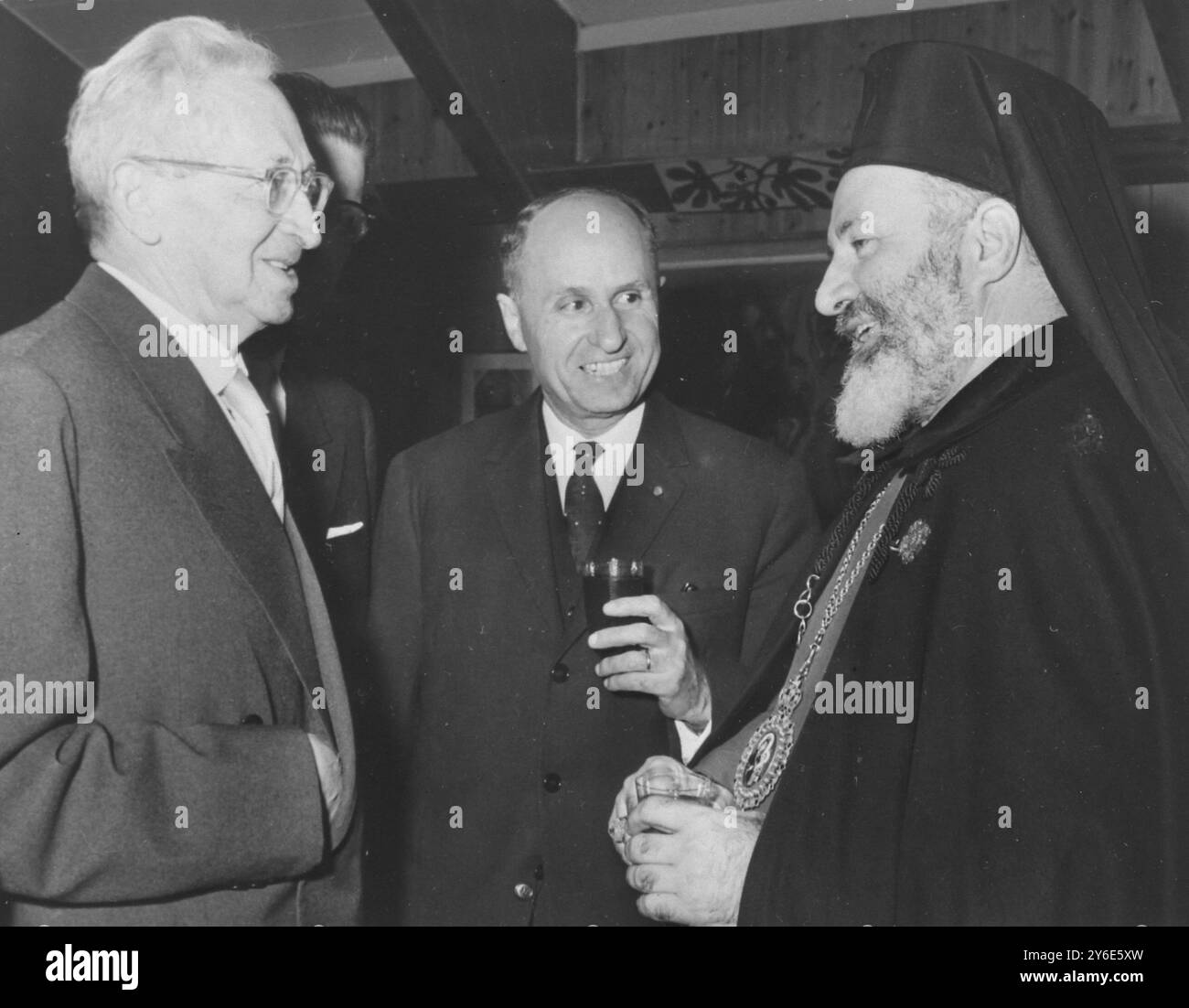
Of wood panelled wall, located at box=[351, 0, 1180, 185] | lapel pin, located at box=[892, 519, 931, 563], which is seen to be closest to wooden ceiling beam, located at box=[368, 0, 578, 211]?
wood panelled wall, located at box=[351, 0, 1180, 185]

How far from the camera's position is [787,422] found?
1.83 metres

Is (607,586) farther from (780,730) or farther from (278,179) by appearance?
(278,179)

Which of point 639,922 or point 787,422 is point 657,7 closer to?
point 787,422

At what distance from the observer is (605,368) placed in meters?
1.76

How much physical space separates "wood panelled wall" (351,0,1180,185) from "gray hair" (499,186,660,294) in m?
0.20

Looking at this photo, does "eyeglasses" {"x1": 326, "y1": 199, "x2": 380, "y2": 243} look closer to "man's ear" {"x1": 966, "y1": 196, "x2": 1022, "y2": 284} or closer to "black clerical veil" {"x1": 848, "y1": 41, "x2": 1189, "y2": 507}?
"black clerical veil" {"x1": 848, "y1": 41, "x2": 1189, "y2": 507}

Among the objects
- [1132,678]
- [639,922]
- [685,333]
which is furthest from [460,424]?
[1132,678]

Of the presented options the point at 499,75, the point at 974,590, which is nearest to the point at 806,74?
the point at 499,75

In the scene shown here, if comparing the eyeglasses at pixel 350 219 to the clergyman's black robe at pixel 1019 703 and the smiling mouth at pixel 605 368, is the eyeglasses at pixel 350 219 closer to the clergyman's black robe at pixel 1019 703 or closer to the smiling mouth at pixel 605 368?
the smiling mouth at pixel 605 368

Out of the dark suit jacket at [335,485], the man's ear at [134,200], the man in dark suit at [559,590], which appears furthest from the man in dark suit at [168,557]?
the man in dark suit at [559,590]

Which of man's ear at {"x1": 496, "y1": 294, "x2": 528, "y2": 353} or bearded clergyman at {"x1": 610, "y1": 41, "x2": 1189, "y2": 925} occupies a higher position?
man's ear at {"x1": 496, "y1": 294, "x2": 528, "y2": 353}

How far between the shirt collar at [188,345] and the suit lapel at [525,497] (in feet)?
1.55

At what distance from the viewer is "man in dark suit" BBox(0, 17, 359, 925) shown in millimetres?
1129
